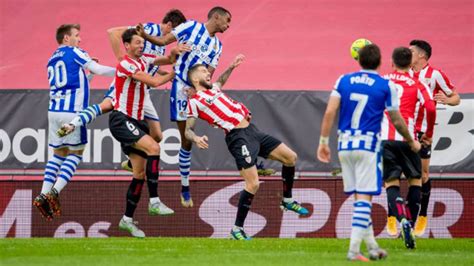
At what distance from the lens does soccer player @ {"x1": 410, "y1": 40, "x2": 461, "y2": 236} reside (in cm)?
1311

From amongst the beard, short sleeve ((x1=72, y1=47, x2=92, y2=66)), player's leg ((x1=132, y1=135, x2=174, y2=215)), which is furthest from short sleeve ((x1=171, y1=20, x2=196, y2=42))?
player's leg ((x1=132, y1=135, x2=174, y2=215))


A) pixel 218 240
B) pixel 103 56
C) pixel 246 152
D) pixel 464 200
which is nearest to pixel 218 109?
pixel 246 152

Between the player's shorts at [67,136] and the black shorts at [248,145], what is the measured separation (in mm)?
2146

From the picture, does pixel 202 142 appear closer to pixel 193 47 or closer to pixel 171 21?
pixel 193 47

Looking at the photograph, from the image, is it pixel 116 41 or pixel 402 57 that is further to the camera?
pixel 116 41

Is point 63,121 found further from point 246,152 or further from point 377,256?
point 377,256

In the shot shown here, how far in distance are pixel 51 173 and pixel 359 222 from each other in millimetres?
5231

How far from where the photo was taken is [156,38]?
13.0 m

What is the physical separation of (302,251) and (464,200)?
4.18 meters

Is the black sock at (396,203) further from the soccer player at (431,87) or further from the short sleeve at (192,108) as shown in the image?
the short sleeve at (192,108)

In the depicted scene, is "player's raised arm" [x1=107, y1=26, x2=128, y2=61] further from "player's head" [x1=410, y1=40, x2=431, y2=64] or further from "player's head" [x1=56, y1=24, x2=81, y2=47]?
"player's head" [x1=410, y1=40, x2=431, y2=64]

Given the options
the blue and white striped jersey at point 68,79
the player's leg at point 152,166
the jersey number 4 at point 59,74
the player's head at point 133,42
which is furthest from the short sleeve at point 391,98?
the jersey number 4 at point 59,74

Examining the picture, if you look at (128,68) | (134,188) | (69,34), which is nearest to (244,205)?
(134,188)

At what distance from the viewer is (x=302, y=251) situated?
11.1 metres
